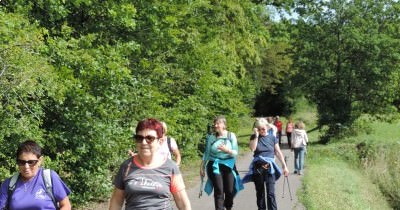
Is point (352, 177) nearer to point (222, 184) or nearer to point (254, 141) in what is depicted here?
point (254, 141)

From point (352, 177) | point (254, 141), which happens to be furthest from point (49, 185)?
point (352, 177)

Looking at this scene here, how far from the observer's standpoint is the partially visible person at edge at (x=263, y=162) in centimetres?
937

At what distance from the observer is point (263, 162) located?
9398mm

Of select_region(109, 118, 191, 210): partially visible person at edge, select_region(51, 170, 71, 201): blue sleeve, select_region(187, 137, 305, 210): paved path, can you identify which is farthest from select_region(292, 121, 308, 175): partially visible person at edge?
select_region(51, 170, 71, 201): blue sleeve

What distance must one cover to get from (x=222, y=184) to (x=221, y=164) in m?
0.33

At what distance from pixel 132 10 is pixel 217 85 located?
341 inches

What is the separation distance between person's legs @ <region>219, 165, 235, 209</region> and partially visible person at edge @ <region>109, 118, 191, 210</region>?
14.4ft

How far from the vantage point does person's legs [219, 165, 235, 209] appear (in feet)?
30.0

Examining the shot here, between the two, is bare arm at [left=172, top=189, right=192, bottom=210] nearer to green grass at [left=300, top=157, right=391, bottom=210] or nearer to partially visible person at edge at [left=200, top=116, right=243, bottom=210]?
partially visible person at edge at [left=200, top=116, right=243, bottom=210]

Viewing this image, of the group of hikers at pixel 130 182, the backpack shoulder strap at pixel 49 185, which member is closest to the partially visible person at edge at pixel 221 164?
the group of hikers at pixel 130 182

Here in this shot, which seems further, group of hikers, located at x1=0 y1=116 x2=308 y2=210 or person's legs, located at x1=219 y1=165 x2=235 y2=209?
person's legs, located at x1=219 y1=165 x2=235 y2=209

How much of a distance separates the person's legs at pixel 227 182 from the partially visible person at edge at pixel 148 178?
438cm

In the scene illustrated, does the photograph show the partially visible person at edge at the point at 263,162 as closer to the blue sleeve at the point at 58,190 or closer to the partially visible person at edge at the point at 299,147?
the blue sleeve at the point at 58,190

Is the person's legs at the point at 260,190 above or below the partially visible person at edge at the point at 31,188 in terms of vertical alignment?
below
